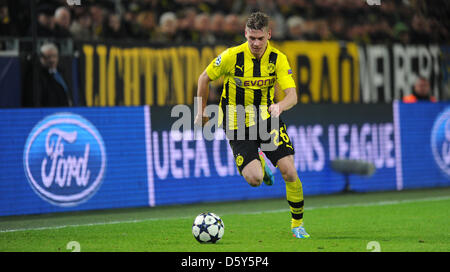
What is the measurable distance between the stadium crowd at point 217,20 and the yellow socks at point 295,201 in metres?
5.37

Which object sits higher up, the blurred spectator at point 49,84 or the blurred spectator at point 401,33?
the blurred spectator at point 401,33

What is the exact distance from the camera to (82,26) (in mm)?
12883

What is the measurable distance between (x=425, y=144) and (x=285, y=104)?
24.6ft

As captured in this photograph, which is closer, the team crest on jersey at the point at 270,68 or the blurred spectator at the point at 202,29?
the team crest on jersey at the point at 270,68

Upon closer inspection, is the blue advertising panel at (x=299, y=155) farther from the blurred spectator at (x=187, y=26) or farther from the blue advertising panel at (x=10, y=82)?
the blurred spectator at (x=187, y=26)

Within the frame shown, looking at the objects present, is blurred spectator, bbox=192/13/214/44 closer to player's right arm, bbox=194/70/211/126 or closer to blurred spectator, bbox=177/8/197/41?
blurred spectator, bbox=177/8/197/41

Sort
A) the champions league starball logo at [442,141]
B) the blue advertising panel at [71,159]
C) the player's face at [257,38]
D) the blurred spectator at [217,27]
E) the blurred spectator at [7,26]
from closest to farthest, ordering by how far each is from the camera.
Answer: the player's face at [257,38] < the blue advertising panel at [71,159] < the blurred spectator at [7,26] < the blurred spectator at [217,27] < the champions league starball logo at [442,141]

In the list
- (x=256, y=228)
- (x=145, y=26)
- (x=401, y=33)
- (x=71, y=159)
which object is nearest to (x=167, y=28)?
(x=145, y=26)

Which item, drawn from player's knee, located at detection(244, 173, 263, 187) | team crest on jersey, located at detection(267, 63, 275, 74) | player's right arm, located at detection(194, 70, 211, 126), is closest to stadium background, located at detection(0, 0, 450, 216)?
player's right arm, located at detection(194, 70, 211, 126)

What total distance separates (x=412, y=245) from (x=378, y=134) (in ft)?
22.4

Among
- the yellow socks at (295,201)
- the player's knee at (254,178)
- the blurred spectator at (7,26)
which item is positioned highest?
the blurred spectator at (7,26)

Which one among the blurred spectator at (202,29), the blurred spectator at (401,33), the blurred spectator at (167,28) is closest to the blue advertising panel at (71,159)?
the blurred spectator at (167,28)

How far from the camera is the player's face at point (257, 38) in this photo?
25.3ft
